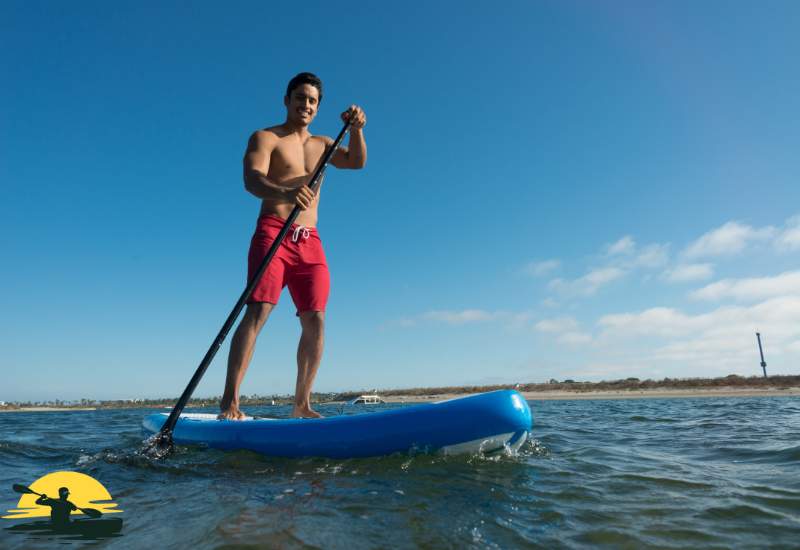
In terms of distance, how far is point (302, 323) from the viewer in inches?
149

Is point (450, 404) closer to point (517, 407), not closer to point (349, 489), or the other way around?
point (517, 407)

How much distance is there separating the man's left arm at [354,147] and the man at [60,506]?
330cm

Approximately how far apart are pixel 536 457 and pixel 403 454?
105 centimetres

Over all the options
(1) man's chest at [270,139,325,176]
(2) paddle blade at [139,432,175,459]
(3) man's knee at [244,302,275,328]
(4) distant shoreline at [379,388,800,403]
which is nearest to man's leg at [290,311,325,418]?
(3) man's knee at [244,302,275,328]

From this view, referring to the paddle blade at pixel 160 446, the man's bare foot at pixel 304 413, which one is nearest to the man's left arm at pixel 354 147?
the man's bare foot at pixel 304 413

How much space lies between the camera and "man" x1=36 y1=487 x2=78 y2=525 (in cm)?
171

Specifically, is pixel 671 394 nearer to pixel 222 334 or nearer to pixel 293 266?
pixel 293 266

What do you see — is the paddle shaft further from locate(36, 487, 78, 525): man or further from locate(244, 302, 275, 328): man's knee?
locate(36, 487, 78, 525): man

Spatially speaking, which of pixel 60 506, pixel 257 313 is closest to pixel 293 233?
pixel 257 313

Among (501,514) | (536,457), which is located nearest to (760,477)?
(536,457)

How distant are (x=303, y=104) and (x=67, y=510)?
3.43 meters

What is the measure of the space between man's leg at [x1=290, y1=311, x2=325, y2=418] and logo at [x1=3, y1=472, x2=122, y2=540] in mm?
1747

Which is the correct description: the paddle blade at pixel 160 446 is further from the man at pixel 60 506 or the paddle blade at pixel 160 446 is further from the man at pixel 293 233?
the man at pixel 60 506

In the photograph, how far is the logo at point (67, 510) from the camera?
1.59 m
